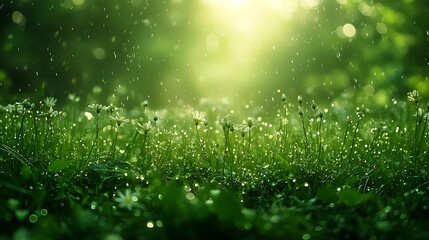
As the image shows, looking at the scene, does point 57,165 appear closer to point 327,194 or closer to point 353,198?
point 327,194

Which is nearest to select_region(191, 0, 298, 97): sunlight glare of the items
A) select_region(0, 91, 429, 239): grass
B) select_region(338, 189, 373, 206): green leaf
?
select_region(0, 91, 429, 239): grass

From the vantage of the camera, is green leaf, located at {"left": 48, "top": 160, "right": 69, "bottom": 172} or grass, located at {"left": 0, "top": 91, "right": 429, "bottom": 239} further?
green leaf, located at {"left": 48, "top": 160, "right": 69, "bottom": 172}

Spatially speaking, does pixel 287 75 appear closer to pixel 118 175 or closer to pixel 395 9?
pixel 395 9

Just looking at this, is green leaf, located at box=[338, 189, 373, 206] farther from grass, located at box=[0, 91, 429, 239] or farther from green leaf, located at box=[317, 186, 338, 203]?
green leaf, located at box=[317, 186, 338, 203]

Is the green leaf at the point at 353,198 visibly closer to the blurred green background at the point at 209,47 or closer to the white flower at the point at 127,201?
the white flower at the point at 127,201

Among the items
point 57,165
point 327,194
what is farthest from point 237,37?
point 327,194
